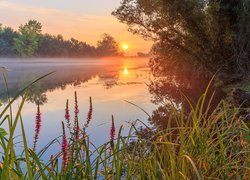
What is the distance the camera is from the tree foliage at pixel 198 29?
17.4m

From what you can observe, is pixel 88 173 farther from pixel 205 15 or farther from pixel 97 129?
pixel 205 15

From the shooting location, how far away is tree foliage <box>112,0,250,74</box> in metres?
17.4

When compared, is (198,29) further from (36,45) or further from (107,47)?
(107,47)

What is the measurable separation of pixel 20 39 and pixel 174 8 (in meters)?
50.8

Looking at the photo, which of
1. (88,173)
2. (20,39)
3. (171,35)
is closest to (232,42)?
(171,35)

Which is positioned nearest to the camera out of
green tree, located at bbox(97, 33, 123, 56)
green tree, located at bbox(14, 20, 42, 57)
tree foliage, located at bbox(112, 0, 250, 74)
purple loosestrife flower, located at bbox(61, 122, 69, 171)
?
purple loosestrife flower, located at bbox(61, 122, 69, 171)

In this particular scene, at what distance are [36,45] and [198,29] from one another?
170ft

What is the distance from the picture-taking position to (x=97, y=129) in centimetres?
789

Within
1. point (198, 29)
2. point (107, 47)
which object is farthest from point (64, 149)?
point (107, 47)

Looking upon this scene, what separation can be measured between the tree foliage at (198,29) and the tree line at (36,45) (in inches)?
1826

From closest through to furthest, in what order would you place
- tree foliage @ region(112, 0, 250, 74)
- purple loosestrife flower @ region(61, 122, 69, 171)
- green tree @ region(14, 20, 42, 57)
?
purple loosestrife flower @ region(61, 122, 69, 171)
tree foliage @ region(112, 0, 250, 74)
green tree @ region(14, 20, 42, 57)

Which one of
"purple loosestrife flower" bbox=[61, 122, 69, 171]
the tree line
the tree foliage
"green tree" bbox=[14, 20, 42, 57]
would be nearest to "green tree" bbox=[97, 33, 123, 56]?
the tree line

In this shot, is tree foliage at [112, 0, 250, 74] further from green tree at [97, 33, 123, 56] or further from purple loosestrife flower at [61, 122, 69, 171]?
green tree at [97, 33, 123, 56]

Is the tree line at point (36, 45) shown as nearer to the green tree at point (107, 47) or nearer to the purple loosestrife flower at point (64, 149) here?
the green tree at point (107, 47)
